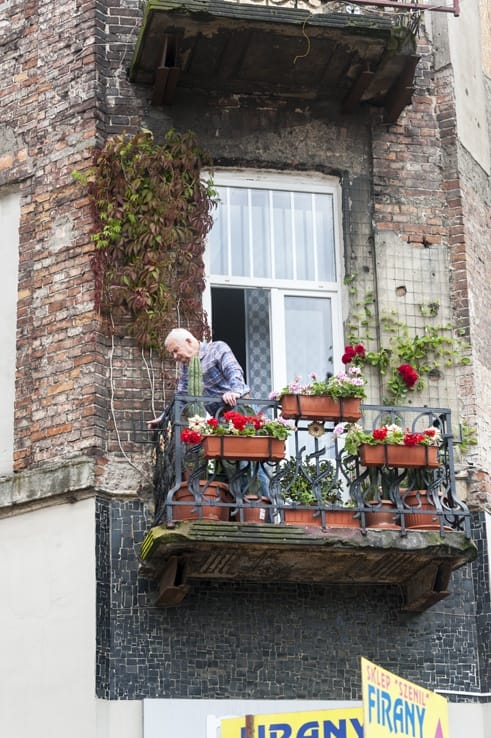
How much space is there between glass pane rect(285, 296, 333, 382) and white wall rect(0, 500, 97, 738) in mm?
2234

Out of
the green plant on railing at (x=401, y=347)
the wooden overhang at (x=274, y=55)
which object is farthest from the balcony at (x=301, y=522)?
the wooden overhang at (x=274, y=55)

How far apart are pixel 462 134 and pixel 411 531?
13.3 ft

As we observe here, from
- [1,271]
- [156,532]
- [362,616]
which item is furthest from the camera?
[1,271]

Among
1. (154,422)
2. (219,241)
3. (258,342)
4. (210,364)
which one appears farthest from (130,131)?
(154,422)

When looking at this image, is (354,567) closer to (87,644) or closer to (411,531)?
(411,531)

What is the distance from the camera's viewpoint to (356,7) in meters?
13.1

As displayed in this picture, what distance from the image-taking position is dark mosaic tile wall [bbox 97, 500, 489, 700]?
1127cm

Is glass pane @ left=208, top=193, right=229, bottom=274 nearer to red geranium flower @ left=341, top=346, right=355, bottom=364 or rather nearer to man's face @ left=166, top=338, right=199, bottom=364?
man's face @ left=166, top=338, right=199, bottom=364

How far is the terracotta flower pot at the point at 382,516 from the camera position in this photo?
1116cm

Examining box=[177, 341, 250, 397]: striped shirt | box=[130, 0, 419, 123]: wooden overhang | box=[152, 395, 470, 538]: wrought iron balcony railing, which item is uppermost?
box=[130, 0, 419, 123]: wooden overhang

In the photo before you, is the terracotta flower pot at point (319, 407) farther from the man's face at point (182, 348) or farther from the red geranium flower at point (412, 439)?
the man's face at point (182, 348)

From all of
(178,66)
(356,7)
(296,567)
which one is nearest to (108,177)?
(178,66)

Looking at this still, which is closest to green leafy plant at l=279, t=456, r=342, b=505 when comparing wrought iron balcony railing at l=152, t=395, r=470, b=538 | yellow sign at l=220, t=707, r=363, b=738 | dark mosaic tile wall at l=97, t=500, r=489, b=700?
wrought iron balcony railing at l=152, t=395, r=470, b=538

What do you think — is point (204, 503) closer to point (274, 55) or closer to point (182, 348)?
point (182, 348)
